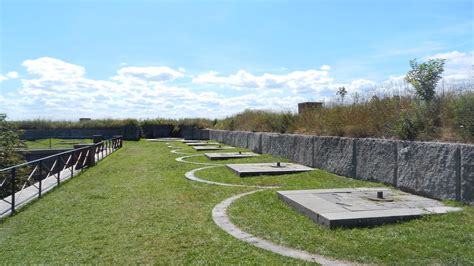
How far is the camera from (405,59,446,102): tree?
8266mm

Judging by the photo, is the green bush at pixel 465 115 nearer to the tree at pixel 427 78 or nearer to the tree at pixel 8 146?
the tree at pixel 427 78

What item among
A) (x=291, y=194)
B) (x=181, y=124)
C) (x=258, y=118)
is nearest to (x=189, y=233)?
(x=291, y=194)

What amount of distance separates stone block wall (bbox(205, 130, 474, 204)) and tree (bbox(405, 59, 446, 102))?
1.48 metres

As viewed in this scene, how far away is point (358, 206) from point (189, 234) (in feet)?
8.45

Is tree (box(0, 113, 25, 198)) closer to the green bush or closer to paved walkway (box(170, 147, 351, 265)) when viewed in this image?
paved walkway (box(170, 147, 351, 265))

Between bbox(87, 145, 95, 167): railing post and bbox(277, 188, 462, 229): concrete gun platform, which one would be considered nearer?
bbox(277, 188, 462, 229): concrete gun platform

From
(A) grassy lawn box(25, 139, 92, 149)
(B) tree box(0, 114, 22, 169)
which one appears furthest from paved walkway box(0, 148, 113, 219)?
(A) grassy lawn box(25, 139, 92, 149)

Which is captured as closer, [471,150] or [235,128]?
[471,150]

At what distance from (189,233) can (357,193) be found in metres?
3.29

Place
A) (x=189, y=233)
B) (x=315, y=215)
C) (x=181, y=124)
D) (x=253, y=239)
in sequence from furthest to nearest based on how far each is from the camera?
(x=181, y=124) → (x=315, y=215) → (x=189, y=233) → (x=253, y=239)

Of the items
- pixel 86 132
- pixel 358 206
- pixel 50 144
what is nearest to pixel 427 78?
pixel 358 206

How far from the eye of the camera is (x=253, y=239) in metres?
4.79

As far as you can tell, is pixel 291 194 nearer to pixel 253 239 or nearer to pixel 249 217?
pixel 249 217

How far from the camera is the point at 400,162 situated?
7.38 meters
